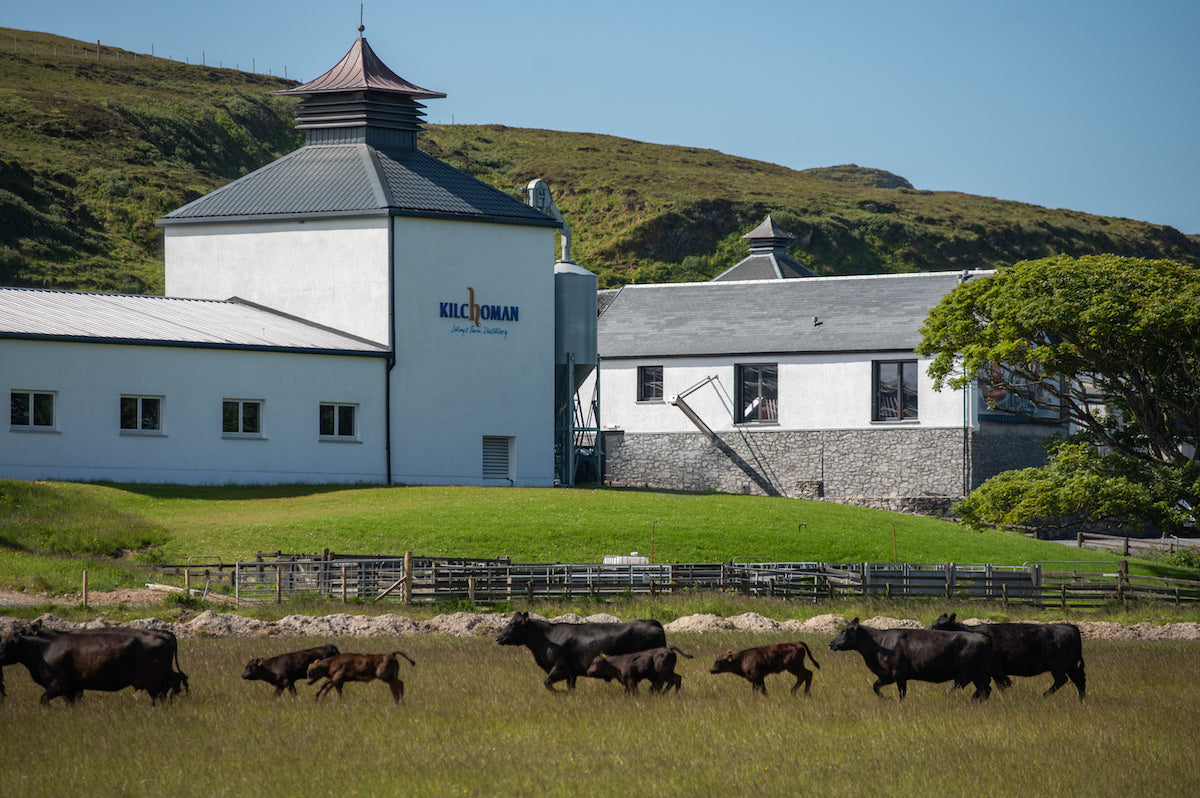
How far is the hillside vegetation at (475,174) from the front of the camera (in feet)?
286

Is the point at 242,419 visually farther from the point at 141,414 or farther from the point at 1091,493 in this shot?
the point at 1091,493

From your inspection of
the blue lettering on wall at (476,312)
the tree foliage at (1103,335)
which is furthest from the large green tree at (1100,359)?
the blue lettering on wall at (476,312)

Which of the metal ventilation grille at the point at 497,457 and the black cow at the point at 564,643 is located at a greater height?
the metal ventilation grille at the point at 497,457

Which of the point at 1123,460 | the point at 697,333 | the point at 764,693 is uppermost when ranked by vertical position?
the point at 697,333

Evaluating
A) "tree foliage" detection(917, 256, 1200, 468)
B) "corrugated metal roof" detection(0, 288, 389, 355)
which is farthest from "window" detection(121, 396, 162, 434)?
"tree foliage" detection(917, 256, 1200, 468)

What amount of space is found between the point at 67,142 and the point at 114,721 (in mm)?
93737

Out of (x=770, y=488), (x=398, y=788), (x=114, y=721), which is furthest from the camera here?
(x=770, y=488)

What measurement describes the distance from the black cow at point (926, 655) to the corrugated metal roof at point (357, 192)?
33.4 meters

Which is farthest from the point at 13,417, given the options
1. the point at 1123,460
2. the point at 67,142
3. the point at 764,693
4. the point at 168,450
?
the point at 67,142

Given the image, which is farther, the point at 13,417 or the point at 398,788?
the point at 13,417

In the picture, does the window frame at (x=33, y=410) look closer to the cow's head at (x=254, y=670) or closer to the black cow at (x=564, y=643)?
the cow's head at (x=254, y=670)

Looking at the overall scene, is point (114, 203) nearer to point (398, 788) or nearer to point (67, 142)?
point (67, 142)

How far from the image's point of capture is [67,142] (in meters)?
100

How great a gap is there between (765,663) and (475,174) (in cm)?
11663
